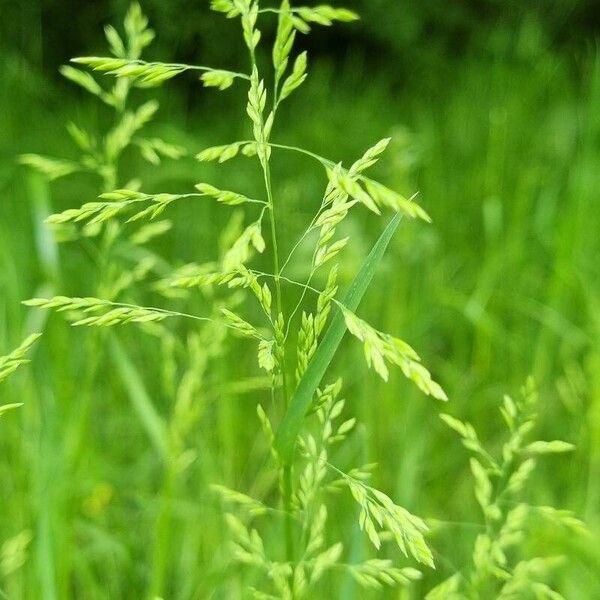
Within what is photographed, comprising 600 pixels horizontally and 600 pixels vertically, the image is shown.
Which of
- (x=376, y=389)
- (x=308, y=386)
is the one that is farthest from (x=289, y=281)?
(x=376, y=389)

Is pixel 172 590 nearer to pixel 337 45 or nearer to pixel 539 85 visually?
pixel 539 85

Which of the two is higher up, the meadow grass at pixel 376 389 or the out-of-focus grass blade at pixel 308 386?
the out-of-focus grass blade at pixel 308 386

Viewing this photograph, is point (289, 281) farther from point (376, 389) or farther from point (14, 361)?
point (376, 389)

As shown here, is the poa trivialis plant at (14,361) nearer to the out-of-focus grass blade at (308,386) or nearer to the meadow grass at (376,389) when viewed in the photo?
the out-of-focus grass blade at (308,386)

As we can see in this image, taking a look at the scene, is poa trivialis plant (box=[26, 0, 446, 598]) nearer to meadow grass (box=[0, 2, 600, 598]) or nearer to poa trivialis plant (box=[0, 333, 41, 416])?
poa trivialis plant (box=[0, 333, 41, 416])

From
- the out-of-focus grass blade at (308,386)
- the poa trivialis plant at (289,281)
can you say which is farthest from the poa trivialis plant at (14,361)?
the out-of-focus grass blade at (308,386)

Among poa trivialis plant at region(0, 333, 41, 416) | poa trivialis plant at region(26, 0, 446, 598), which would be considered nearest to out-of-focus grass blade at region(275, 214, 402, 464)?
poa trivialis plant at region(26, 0, 446, 598)

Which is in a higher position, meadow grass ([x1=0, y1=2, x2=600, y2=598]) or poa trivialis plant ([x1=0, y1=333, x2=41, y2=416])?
poa trivialis plant ([x1=0, y1=333, x2=41, y2=416])

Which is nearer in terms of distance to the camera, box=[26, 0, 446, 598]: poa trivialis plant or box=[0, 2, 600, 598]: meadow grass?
box=[26, 0, 446, 598]: poa trivialis plant
